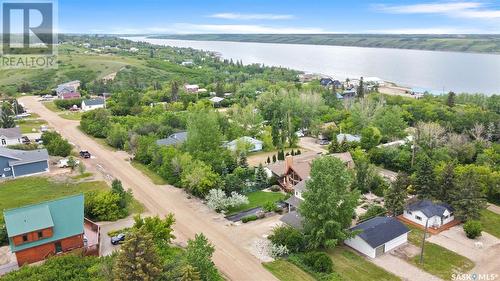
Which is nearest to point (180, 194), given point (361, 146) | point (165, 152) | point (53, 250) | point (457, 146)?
point (165, 152)

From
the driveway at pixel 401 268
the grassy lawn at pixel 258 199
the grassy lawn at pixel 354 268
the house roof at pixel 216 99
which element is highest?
the house roof at pixel 216 99

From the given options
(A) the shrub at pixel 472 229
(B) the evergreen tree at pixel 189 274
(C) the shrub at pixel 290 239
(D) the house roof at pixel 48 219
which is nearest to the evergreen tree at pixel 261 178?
(C) the shrub at pixel 290 239

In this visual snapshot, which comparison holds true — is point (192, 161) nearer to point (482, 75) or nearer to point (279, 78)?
point (279, 78)

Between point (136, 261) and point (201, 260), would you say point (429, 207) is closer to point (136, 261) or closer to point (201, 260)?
point (201, 260)

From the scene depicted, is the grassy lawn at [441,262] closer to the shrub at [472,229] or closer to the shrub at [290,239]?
the shrub at [472,229]

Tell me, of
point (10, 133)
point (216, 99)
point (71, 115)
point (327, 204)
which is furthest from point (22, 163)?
point (216, 99)

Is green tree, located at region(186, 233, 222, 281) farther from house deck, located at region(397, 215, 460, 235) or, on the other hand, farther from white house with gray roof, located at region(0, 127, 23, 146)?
white house with gray roof, located at region(0, 127, 23, 146)

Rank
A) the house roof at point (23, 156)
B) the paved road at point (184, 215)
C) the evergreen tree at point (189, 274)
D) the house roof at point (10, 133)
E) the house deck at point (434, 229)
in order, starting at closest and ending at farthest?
the evergreen tree at point (189, 274)
the paved road at point (184, 215)
the house deck at point (434, 229)
the house roof at point (23, 156)
the house roof at point (10, 133)
